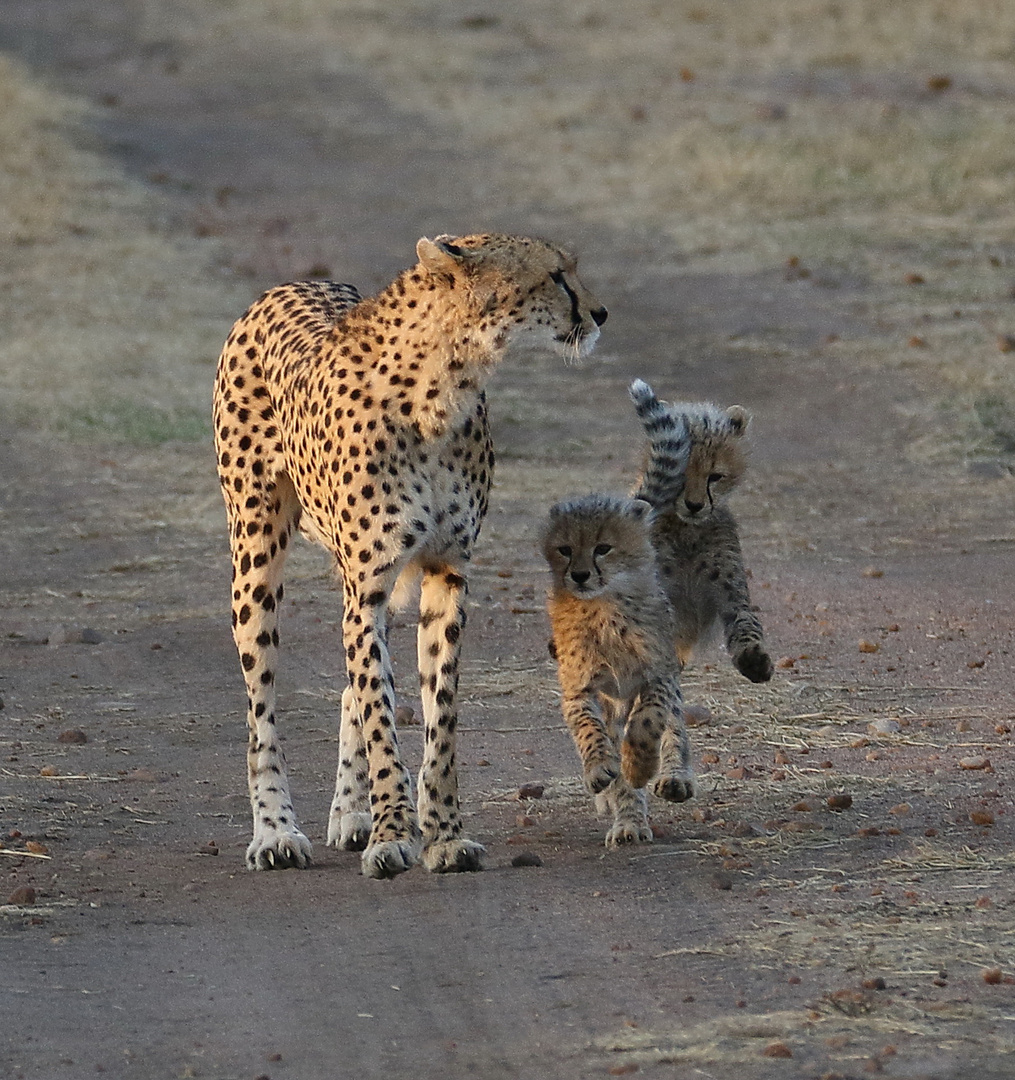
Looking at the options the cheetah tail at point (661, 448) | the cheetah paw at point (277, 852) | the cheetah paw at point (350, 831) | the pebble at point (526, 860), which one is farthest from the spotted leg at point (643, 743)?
the cheetah tail at point (661, 448)

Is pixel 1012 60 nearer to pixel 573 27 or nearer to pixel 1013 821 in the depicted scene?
pixel 573 27

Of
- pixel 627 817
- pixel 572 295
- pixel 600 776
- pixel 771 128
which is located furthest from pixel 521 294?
pixel 771 128

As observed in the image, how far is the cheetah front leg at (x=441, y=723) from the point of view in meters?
5.64

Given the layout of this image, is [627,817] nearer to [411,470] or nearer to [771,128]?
[411,470]

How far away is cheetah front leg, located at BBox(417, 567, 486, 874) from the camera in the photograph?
5.64 m

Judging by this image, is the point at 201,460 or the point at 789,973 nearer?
the point at 789,973

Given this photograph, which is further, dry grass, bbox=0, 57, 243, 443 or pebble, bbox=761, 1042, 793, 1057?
dry grass, bbox=0, 57, 243, 443

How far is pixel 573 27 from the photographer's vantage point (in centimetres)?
2547

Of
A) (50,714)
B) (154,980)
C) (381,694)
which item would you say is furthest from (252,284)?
(154,980)

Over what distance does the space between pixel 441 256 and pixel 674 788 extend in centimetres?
161

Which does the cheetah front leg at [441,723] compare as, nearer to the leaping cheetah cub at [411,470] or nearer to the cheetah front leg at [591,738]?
the leaping cheetah cub at [411,470]

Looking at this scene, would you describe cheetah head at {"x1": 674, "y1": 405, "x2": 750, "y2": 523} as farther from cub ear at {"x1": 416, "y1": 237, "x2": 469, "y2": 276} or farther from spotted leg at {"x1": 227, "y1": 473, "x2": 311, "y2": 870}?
cub ear at {"x1": 416, "y1": 237, "x2": 469, "y2": 276}

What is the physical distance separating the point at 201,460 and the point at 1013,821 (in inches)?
266

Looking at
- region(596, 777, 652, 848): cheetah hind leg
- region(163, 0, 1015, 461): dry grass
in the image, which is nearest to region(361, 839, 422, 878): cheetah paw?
region(596, 777, 652, 848): cheetah hind leg
